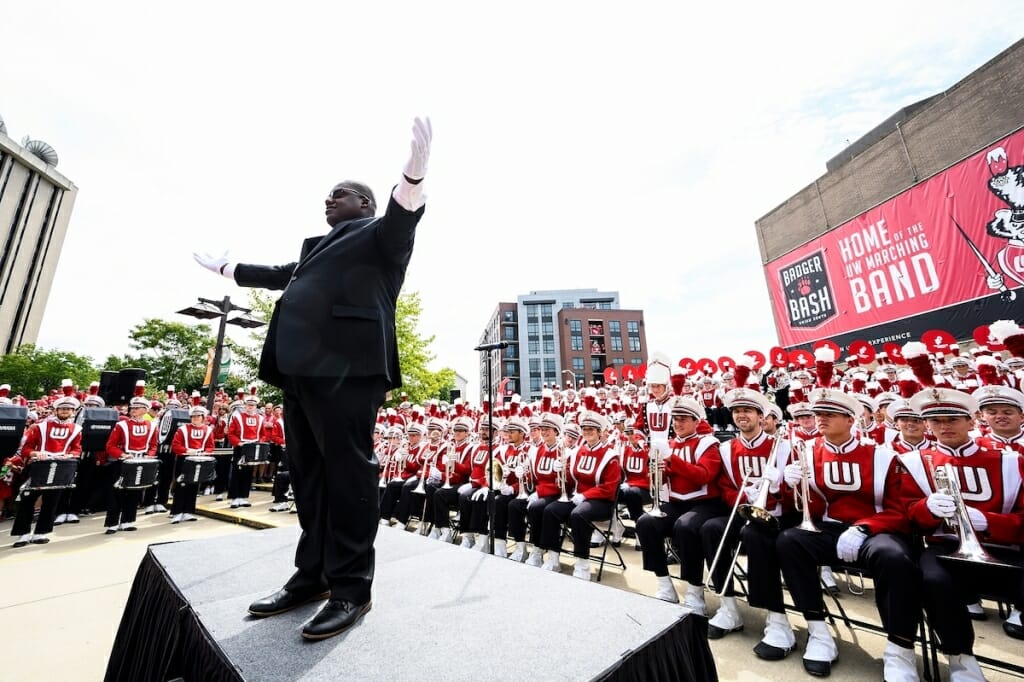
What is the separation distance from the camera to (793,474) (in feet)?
10.9

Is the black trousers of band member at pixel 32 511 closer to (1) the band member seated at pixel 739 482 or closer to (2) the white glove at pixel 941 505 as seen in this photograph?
(1) the band member seated at pixel 739 482

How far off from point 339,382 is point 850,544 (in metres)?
3.49

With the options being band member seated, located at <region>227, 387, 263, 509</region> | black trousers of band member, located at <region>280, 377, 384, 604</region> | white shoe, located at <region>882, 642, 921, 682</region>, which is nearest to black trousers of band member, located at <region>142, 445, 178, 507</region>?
band member seated, located at <region>227, 387, 263, 509</region>

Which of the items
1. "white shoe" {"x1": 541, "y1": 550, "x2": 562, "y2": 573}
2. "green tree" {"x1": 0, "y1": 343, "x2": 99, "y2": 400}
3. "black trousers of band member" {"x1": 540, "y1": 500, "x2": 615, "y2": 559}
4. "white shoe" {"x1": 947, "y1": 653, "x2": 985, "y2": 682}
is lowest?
"white shoe" {"x1": 541, "y1": 550, "x2": 562, "y2": 573}

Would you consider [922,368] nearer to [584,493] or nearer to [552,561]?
[584,493]

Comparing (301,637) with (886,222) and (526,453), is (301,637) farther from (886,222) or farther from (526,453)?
(886,222)

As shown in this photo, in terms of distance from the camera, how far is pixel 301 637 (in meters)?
1.54

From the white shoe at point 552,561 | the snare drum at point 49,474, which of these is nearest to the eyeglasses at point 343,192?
the white shoe at point 552,561

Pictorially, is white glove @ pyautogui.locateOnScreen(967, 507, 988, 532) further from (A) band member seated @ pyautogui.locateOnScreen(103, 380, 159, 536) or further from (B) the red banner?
(B) the red banner

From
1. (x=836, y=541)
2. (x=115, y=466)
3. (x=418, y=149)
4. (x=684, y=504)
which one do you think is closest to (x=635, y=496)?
(x=684, y=504)

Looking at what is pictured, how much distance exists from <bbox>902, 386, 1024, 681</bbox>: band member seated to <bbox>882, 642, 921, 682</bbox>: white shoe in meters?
0.18

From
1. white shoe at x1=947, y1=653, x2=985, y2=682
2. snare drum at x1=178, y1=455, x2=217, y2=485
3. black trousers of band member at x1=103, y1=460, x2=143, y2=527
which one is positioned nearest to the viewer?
white shoe at x1=947, y1=653, x2=985, y2=682

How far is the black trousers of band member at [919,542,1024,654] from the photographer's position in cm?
232

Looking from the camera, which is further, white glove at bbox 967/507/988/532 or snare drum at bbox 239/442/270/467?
snare drum at bbox 239/442/270/467
